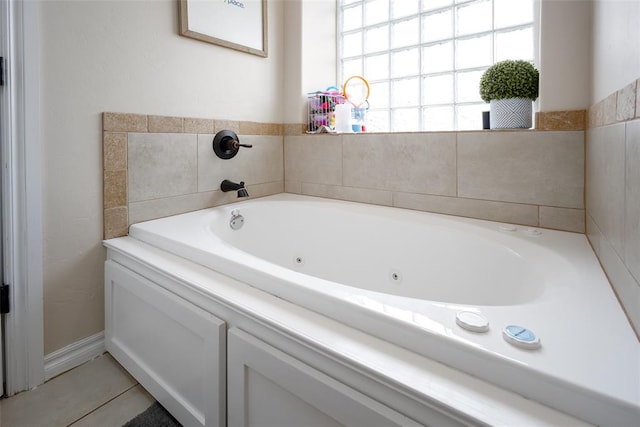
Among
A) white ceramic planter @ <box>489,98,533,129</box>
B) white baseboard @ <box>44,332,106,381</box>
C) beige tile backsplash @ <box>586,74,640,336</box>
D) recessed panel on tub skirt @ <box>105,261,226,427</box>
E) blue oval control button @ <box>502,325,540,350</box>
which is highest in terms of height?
white ceramic planter @ <box>489,98,533,129</box>

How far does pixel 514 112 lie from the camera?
5.09 ft

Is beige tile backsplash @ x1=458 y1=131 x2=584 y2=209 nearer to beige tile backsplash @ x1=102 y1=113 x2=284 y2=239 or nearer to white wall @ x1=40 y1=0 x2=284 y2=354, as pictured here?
beige tile backsplash @ x1=102 y1=113 x2=284 y2=239

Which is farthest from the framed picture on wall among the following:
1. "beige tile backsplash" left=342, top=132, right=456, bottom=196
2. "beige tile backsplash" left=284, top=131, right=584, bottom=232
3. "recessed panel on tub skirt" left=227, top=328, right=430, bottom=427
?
"recessed panel on tub skirt" left=227, top=328, right=430, bottom=427

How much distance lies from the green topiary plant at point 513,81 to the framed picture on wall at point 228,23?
131cm

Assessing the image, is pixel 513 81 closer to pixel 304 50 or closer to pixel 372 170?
pixel 372 170

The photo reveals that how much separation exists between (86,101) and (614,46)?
5.79ft

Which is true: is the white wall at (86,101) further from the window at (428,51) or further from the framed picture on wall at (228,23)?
the window at (428,51)

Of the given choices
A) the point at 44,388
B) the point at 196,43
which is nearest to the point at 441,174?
the point at 196,43

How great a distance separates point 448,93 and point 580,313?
164 centimetres

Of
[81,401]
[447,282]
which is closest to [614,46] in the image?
[447,282]

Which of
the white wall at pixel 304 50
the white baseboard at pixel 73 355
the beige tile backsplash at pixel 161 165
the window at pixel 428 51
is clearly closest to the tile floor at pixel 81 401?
the white baseboard at pixel 73 355

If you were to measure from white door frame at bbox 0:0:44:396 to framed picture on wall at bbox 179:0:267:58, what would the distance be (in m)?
0.65

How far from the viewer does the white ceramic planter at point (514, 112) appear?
61.0 inches

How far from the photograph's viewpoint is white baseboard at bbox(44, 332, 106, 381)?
1.42 meters
